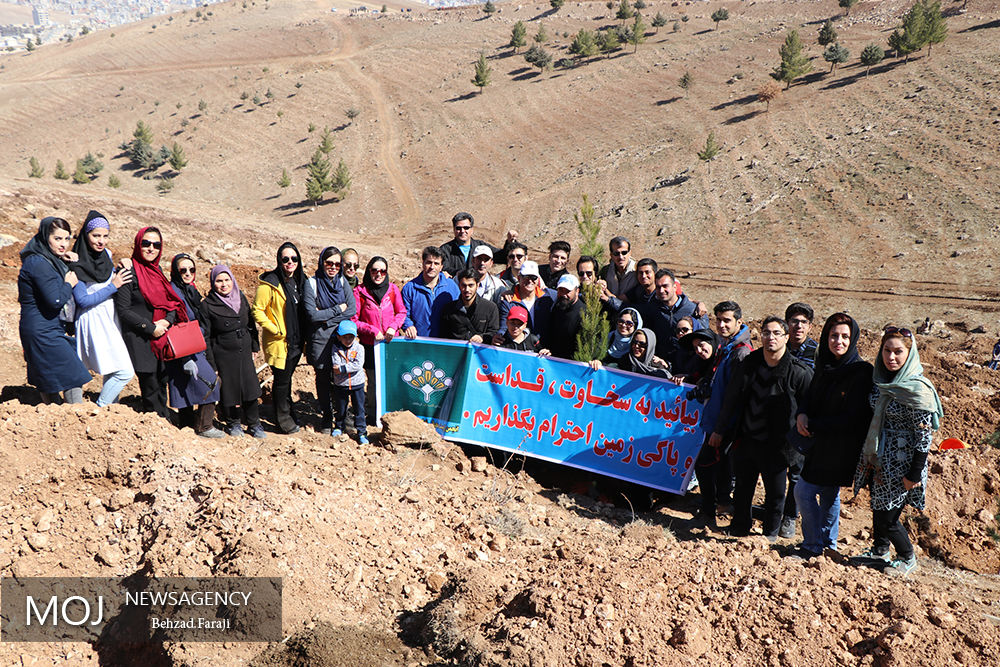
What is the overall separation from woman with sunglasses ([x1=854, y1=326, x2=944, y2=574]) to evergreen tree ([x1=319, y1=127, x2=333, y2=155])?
2938 cm

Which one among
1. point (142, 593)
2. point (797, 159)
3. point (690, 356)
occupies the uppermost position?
point (797, 159)

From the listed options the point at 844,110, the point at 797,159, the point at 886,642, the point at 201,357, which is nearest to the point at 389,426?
the point at 201,357

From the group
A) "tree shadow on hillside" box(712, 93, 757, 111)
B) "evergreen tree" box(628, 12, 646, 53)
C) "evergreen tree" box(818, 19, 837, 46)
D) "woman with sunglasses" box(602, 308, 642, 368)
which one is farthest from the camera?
"evergreen tree" box(628, 12, 646, 53)

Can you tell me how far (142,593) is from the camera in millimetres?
4168

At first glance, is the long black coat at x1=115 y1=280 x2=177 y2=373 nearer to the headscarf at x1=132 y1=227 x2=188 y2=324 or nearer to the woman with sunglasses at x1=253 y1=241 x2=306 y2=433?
the headscarf at x1=132 y1=227 x2=188 y2=324

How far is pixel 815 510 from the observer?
16.0 ft

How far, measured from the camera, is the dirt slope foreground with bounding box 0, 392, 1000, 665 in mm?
3529

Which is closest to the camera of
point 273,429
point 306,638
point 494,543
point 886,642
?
point 886,642

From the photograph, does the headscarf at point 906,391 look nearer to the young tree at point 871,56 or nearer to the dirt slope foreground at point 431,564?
the dirt slope foreground at point 431,564

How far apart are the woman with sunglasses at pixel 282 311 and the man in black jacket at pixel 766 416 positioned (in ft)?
12.4

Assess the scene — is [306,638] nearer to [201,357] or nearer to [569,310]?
[201,357]

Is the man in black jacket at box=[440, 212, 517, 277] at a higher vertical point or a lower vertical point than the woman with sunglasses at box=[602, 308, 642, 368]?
higher

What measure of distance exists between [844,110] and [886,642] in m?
24.3

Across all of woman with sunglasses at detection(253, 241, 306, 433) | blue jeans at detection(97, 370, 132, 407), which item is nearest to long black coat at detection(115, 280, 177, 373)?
blue jeans at detection(97, 370, 132, 407)
